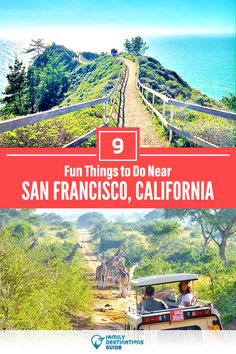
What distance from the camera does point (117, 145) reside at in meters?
7.84

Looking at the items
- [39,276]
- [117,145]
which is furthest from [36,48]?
[39,276]

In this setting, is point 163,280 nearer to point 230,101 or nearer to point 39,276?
point 39,276

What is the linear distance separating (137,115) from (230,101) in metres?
0.74

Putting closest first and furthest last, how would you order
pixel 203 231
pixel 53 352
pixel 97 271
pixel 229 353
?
pixel 229 353
pixel 53 352
pixel 97 271
pixel 203 231

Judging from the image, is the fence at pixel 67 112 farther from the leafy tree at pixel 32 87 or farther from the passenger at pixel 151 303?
the passenger at pixel 151 303

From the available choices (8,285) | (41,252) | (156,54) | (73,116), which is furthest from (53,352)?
(156,54)

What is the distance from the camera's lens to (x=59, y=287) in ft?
27.1

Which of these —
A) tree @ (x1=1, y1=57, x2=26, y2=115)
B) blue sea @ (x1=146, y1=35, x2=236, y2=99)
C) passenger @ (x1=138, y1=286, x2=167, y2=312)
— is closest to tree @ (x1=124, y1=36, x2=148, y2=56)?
blue sea @ (x1=146, y1=35, x2=236, y2=99)

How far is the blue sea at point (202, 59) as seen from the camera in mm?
8266

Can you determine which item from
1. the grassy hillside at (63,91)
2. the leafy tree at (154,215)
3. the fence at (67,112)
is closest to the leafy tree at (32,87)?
the grassy hillside at (63,91)

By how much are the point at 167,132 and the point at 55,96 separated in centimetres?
94

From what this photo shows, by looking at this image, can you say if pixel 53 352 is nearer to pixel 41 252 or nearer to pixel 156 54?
pixel 41 252

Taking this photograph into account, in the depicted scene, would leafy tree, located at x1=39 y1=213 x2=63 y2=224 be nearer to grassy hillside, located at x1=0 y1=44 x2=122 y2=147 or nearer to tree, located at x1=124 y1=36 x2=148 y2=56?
grassy hillside, located at x1=0 y1=44 x2=122 y2=147

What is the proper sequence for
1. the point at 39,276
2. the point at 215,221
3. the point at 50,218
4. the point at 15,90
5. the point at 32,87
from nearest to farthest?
the point at 39,276
the point at 15,90
the point at 32,87
the point at 50,218
the point at 215,221
